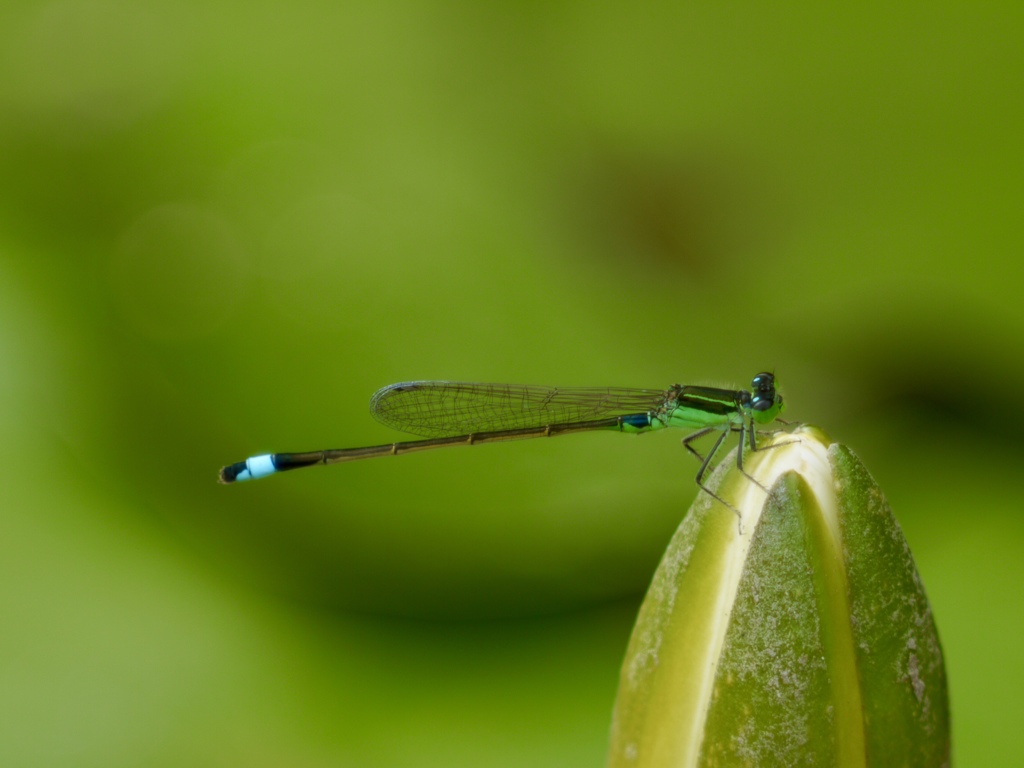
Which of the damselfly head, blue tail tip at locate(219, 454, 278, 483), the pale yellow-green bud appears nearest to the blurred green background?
blue tail tip at locate(219, 454, 278, 483)

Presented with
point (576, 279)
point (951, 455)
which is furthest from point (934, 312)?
point (576, 279)

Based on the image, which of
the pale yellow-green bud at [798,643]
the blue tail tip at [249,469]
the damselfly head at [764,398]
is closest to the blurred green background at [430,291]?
the blue tail tip at [249,469]

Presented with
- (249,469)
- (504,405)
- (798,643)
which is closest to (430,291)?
(504,405)

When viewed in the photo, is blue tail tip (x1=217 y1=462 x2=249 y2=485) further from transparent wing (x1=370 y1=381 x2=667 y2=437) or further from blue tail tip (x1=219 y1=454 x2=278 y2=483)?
transparent wing (x1=370 y1=381 x2=667 y2=437)

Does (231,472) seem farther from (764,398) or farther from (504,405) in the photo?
(764,398)

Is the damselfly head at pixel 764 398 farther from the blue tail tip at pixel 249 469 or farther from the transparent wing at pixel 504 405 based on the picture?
the blue tail tip at pixel 249 469
